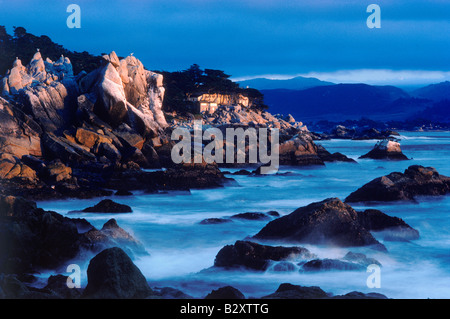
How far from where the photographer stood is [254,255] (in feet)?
27.9

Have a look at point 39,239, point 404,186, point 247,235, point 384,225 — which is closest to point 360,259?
point 384,225

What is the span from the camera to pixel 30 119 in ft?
71.9

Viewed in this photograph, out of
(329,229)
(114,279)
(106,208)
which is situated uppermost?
(106,208)

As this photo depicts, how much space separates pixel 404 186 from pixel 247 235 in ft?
20.6

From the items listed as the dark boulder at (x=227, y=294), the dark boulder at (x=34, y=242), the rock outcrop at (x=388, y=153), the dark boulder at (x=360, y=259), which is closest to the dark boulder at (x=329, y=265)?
the dark boulder at (x=360, y=259)

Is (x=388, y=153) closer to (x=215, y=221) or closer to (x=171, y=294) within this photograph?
(x=215, y=221)

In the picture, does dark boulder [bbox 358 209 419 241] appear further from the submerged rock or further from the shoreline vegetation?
the submerged rock

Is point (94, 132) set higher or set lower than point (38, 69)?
lower

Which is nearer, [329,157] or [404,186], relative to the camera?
[404,186]

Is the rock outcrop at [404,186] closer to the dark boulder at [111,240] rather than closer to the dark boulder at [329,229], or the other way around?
the dark boulder at [329,229]
